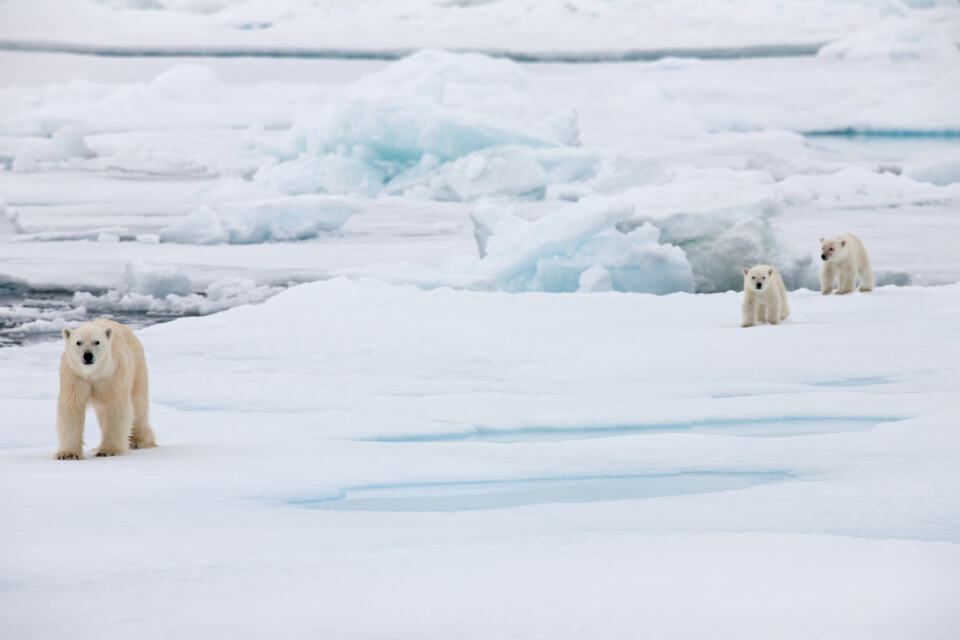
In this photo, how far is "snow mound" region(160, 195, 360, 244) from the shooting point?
A: 10.6m

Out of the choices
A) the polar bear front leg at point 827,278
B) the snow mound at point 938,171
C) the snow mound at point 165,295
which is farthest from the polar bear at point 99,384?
the snow mound at point 938,171

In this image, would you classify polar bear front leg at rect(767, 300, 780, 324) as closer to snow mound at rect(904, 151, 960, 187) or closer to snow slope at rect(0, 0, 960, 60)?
snow mound at rect(904, 151, 960, 187)

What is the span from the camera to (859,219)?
11898 mm

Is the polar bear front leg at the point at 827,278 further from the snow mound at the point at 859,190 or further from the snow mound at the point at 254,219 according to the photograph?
the snow mound at the point at 859,190

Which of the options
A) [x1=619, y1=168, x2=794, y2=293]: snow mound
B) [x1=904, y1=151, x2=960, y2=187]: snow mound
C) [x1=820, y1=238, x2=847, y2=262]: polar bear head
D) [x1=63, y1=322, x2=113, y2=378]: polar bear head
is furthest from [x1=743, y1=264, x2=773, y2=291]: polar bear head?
[x1=904, y1=151, x2=960, y2=187]: snow mound

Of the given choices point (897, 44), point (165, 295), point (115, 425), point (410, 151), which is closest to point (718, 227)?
point (165, 295)

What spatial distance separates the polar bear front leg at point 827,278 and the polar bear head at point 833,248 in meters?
0.21

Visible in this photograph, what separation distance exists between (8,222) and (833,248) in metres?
8.16

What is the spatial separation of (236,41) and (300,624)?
19.7 metres

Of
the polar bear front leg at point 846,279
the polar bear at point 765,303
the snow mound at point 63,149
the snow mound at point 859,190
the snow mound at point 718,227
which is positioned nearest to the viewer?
the polar bear at point 765,303

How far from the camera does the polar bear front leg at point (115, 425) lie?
3340 mm

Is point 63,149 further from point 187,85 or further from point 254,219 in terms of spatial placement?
point 254,219

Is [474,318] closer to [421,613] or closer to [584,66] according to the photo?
[421,613]

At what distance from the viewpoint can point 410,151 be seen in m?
13.2
